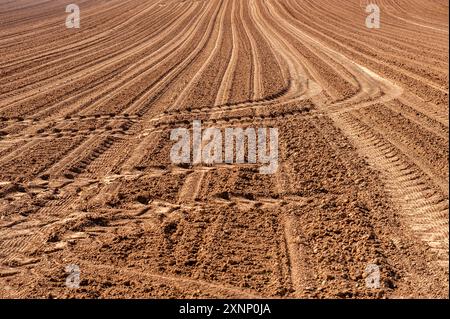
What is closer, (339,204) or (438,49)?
(339,204)

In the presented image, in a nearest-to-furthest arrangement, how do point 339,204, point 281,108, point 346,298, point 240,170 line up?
point 346,298
point 339,204
point 240,170
point 281,108

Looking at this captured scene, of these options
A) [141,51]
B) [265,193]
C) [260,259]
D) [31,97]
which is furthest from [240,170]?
[141,51]

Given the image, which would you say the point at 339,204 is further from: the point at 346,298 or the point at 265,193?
the point at 346,298

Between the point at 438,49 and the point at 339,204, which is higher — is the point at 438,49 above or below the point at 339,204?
above
